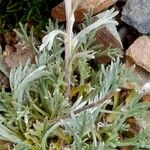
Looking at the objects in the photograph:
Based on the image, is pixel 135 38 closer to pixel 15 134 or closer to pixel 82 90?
pixel 82 90

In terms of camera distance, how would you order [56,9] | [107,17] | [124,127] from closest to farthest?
[107,17] < [124,127] < [56,9]

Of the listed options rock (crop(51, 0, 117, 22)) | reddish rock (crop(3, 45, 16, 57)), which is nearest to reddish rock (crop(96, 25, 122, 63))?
rock (crop(51, 0, 117, 22))

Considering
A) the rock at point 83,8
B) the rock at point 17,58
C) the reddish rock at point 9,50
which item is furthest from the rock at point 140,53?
the reddish rock at point 9,50

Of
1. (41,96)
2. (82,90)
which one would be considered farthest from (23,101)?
(82,90)

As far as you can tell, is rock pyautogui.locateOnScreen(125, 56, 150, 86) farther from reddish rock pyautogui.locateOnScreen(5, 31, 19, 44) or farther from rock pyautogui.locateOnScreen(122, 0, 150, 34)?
reddish rock pyautogui.locateOnScreen(5, 31, 19, 44)

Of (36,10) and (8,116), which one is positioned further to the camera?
(36,10)

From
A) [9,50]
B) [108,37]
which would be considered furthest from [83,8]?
[9,50]
